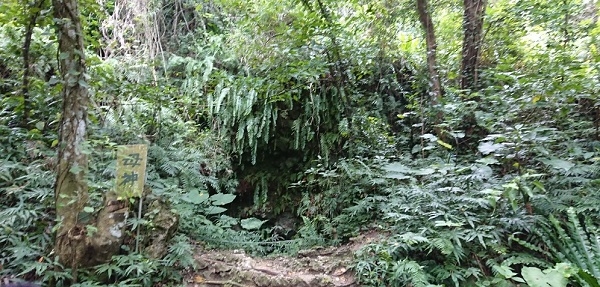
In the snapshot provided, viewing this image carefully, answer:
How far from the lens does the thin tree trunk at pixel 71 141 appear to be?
2.91 m

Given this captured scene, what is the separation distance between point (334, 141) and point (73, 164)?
3.94 m

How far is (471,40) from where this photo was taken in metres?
5.36

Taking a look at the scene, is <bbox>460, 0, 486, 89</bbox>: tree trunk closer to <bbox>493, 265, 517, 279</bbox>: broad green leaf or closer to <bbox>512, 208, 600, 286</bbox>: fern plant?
<bbox>512, 208, 600, 286</bbox>: fern plant

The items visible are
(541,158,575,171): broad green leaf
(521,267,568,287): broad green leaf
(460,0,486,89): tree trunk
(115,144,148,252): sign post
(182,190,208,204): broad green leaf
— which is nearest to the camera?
(521,267,568,287): broad green leaf

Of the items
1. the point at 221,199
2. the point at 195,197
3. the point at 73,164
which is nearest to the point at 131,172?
the point at 73,164

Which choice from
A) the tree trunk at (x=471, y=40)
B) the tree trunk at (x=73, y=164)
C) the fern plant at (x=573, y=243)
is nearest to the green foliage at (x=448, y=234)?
the fern plant at (x=573, y=243)

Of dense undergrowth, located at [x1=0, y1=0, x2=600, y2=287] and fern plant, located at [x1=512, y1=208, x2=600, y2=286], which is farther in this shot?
dense undergrowth, located at [x1=0, y1=0, x2=600, y2=287]

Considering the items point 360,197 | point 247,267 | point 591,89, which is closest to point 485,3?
point 591,89

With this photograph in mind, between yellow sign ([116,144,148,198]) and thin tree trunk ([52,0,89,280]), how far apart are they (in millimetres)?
287

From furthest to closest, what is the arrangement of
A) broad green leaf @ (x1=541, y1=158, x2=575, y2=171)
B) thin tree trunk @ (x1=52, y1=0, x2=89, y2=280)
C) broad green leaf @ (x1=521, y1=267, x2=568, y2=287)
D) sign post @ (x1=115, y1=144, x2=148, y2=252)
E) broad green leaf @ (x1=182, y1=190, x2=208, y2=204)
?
broad green leaf @ (x1=182, y1=190, x2=208, y2=204) → broad green leaf @ (x1=541, y1=158, x2=575, y2=171) → sign post @ (x1=115, y1=144, x2=148, y2=252) → thin tree trunk @ (x1=52, y1=0, x2=89, y2=280) → broad green leaf @ (x1=521, y1=267, x2=568, y2=287)

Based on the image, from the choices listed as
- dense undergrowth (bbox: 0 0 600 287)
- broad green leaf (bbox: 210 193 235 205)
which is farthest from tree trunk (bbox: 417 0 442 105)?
broad green leaf (bbox: 210 193 235 205)

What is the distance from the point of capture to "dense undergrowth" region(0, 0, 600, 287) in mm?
3246

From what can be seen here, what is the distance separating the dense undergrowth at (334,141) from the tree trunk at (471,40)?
0.17 metres

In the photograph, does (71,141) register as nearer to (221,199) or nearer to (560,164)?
(221,199)
